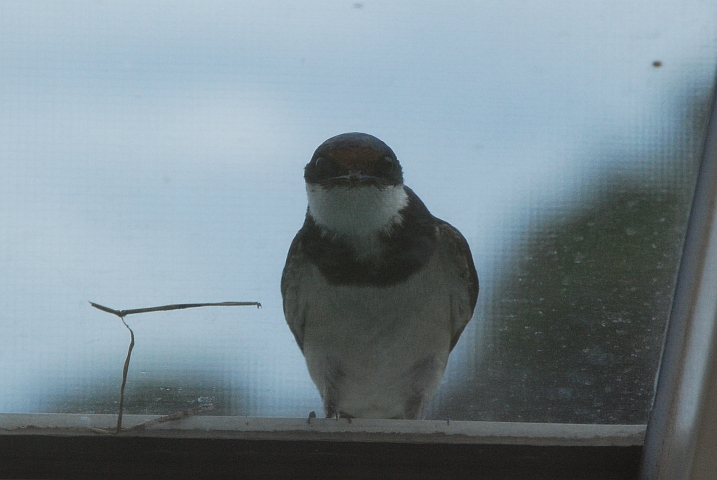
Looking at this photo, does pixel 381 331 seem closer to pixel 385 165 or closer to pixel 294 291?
pixel 294 291

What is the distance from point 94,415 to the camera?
1.24 m

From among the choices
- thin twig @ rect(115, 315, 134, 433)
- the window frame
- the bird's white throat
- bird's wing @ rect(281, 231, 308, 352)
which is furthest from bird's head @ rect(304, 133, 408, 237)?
the window frame

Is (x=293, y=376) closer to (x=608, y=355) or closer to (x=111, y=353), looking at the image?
(x=111, y=353)

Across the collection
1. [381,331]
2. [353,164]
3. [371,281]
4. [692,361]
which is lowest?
[381,331]

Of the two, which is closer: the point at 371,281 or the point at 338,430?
the point at 338,430

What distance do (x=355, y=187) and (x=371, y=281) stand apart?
0.85 feet

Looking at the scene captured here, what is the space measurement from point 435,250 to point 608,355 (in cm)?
64

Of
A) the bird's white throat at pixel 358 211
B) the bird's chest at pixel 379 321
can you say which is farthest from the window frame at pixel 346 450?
the bird's white throat at pixel 358 211

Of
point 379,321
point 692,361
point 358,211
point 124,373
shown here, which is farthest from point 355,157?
point 692,361

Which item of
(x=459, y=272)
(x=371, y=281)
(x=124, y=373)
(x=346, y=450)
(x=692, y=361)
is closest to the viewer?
(x=692, y=361)

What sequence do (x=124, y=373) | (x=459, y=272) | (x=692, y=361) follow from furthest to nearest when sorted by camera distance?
(x=459, y=272), (x=124, y=373), (x=692, y=361)

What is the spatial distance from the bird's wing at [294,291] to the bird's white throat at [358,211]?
12 cm

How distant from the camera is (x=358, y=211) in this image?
1922 millimetres

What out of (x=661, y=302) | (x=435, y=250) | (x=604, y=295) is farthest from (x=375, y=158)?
(x=661, y=302)
